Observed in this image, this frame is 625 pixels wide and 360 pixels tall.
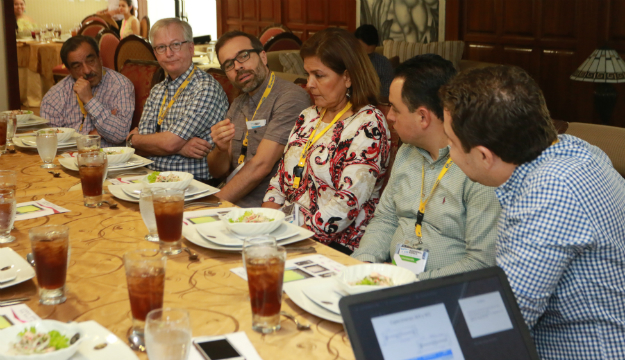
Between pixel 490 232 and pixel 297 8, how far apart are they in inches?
298

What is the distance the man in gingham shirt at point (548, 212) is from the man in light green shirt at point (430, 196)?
39 cm

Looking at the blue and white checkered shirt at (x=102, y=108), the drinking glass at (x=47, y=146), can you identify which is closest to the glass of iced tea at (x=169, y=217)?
the drinking glass at (x=47, y=146)

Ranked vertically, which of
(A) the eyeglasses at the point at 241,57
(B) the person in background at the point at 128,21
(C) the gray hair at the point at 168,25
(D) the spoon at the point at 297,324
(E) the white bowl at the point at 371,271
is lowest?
(D) the spoon at the point at 297,324

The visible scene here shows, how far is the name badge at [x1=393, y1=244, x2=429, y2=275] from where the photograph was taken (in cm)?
179

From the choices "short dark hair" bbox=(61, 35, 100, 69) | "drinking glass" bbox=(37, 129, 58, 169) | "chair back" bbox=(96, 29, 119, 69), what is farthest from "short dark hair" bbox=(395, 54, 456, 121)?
"chair back" bbox=(96, 29, 119, 69)

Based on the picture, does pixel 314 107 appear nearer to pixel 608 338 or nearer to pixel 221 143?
pixel 221 143

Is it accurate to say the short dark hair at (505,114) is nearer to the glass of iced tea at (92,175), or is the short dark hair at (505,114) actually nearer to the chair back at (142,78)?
the glass of iced tea at (92,175)

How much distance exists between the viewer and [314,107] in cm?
246

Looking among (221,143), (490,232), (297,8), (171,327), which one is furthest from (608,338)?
(297,8)

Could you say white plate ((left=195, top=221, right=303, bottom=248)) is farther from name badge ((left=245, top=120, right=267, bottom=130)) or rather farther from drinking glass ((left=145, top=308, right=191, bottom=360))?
name badge ((left=245, top=120, right=267, bottom=130))

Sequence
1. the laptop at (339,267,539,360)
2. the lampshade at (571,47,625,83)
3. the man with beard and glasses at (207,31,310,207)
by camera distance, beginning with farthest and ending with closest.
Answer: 1. the lampshade at (571,47,625,83)
2. the man with beard and glasses at (207,31,310,207)
3. the laptop at (339,267,539,360)

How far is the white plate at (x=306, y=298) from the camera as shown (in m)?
1.14

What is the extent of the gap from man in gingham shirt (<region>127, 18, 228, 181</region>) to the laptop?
2.29 meters

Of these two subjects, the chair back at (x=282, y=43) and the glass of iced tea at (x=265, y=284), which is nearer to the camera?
the glass of iced tea at (x=265, y=284)
